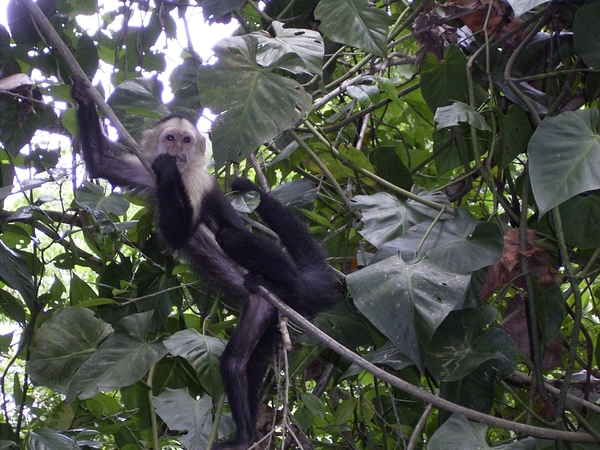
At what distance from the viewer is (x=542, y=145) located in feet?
6.66

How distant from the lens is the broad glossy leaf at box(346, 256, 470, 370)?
6.25 ft

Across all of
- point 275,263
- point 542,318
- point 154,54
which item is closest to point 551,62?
point 542,318

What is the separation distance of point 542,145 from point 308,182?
1540 millimetres

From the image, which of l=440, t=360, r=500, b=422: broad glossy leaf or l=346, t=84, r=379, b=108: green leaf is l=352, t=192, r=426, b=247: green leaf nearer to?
l=346, t=84, r=379, b=108: green leaf

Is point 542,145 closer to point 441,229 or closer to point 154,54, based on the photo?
point 441,229

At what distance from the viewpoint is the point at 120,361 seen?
2523mm

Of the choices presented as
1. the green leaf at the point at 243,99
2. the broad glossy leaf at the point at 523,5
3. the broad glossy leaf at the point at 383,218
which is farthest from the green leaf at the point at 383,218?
the broad glossy leaf at the point at 523,5

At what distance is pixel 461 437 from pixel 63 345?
178 cm

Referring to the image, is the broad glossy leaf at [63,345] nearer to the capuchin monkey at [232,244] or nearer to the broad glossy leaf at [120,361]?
the broad glossy leaf at [120,361]

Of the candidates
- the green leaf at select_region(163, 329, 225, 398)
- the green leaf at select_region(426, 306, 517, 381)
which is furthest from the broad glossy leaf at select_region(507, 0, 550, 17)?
the green leaf at select_region(163, 329, 225, 398)

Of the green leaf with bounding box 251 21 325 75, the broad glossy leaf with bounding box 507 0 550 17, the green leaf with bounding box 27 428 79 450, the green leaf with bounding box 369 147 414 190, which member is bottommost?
the green leaf with bounding box 27 428 79 450

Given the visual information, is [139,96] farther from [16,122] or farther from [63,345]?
[63,345]

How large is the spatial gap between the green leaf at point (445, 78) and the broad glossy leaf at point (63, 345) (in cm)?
204

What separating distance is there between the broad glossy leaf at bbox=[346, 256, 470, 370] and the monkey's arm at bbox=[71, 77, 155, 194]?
1.53 metres
